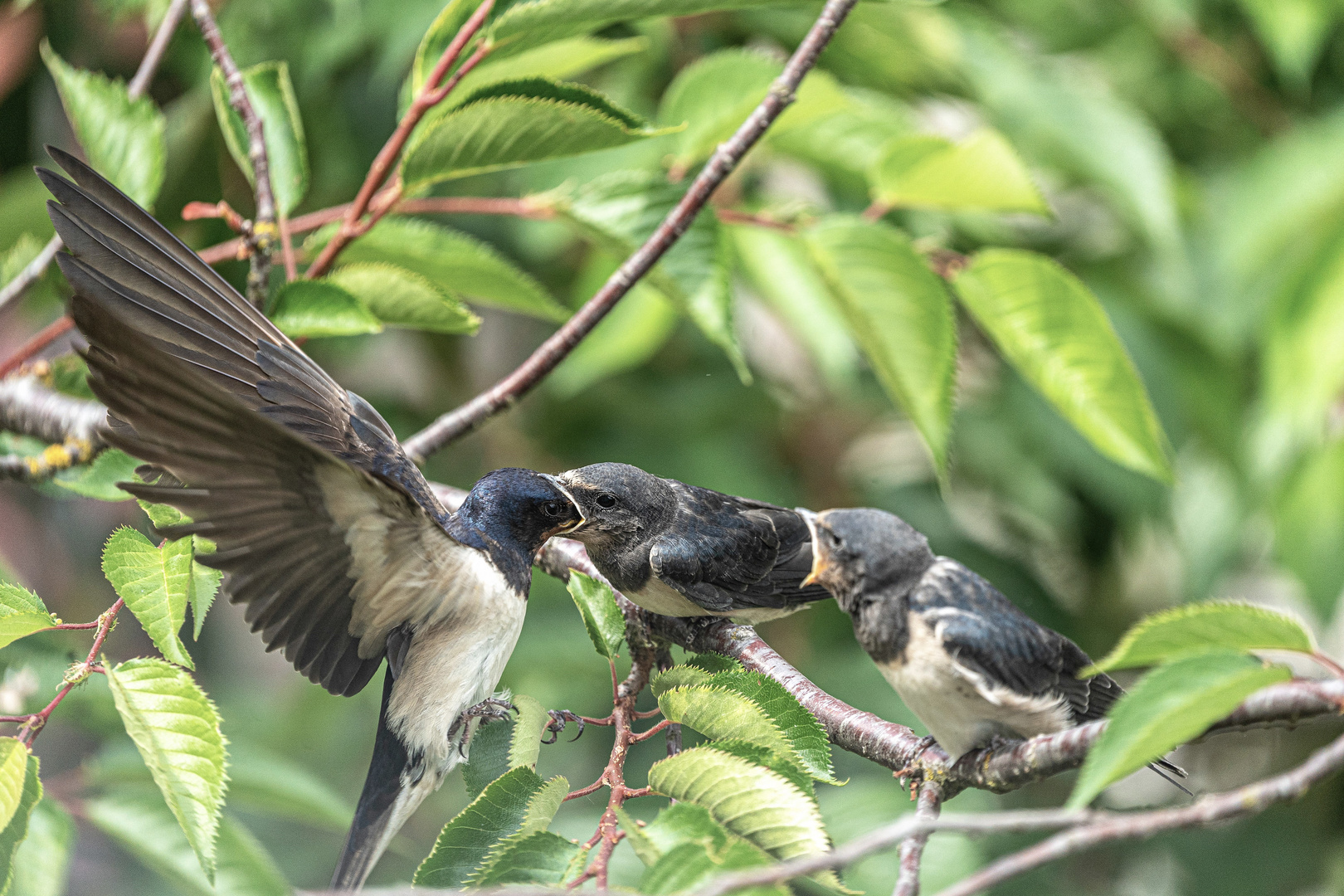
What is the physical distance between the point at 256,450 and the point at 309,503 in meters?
0.06

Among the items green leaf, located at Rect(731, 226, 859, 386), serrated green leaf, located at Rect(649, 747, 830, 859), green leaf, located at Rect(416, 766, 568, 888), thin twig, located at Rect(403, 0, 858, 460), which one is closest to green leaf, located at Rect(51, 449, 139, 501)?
thin twig, located at Rect(403, 0, 858, 460)

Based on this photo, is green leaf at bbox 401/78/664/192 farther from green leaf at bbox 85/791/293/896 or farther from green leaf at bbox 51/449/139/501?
green leaf at bbox 85/791/293/896

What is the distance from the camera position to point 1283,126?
8.29 feet

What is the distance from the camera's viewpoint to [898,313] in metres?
1.30

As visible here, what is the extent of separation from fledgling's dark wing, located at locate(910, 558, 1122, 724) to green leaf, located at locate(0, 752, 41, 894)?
27.4 inches

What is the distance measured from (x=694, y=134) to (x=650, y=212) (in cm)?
28

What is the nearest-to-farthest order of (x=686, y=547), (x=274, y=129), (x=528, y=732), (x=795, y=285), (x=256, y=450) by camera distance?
(x=256, y=450), (x=528, y=732), (x=686, y=547), (x=274, y=129), (x=795, y=285)

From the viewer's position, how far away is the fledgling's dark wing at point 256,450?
2.27 feet

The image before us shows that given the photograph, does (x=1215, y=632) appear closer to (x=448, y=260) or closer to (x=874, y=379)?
(x=448, y=260)

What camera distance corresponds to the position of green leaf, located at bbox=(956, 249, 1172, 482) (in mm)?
1302

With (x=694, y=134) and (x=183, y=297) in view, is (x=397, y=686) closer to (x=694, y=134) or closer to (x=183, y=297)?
(x=183, y=297)

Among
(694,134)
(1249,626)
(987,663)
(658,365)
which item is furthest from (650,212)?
(658,365)

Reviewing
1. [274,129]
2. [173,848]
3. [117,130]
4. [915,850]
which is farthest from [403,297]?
[915,850]

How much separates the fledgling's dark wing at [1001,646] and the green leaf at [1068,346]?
1.31 feet
